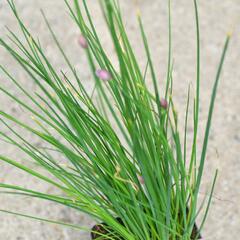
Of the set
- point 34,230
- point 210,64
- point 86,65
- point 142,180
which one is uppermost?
point 210,64

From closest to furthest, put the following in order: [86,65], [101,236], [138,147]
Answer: [138,147], [101,236], [86,65]

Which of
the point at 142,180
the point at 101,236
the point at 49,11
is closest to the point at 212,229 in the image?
the point at 101,236

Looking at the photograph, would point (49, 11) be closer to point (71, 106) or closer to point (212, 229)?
point (212, 229)

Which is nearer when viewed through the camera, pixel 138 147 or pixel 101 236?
pixel 138 147

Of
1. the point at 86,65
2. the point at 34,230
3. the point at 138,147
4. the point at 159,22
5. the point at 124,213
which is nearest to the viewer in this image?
the point at 138,147

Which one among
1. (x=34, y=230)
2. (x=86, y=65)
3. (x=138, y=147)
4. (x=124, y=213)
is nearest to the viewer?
(x=138, y=147)

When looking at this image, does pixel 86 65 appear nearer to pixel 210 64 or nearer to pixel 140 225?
pixel 210 64

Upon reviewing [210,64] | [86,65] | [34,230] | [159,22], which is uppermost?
[159,22]

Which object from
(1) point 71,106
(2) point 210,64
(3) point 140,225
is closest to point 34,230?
(3) point 140,225

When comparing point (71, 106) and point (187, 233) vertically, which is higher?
point (71, 106)

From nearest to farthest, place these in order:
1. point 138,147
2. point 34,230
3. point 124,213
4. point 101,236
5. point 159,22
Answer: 1. point 138,147
2. point 124,213
3. point 101,236
4. point 34,230
5. point 159,22
